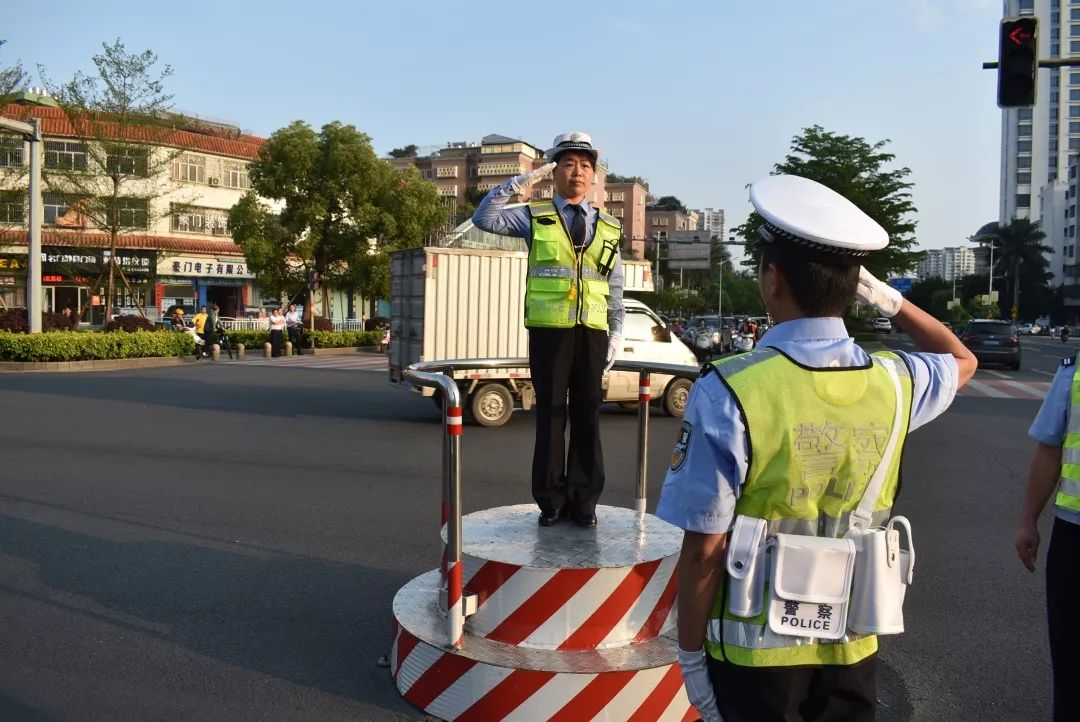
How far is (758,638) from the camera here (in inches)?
73.6

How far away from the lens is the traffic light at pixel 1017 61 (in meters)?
12.4

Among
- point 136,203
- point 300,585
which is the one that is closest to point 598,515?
point 300,585

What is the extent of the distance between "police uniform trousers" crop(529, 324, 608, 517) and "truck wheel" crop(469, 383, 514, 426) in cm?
831

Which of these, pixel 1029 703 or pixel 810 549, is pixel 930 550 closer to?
pixel 1029 703

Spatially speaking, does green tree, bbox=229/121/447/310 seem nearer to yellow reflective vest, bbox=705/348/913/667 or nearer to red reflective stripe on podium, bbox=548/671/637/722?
red reflective stripe on podium, bbox=548/671/637/722

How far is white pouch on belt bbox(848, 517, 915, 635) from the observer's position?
6.19 feet

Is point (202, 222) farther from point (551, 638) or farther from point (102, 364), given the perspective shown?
point (551, 638)

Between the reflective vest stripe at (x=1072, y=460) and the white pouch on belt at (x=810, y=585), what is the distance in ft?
4.46

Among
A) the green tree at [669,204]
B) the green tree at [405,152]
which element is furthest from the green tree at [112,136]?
the green tree at [669,204]

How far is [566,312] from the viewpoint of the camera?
4.39 metres

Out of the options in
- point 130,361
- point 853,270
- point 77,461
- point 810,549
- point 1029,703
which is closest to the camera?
point 810,549

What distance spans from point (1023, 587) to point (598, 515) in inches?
107

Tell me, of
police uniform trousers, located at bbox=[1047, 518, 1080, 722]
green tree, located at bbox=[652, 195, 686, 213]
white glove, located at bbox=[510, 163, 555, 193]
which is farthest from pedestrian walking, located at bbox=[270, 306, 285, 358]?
green tree, located at bbox=[652, 195, 686, 213]

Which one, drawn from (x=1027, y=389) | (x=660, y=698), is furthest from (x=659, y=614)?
(x=1027, y=389)
